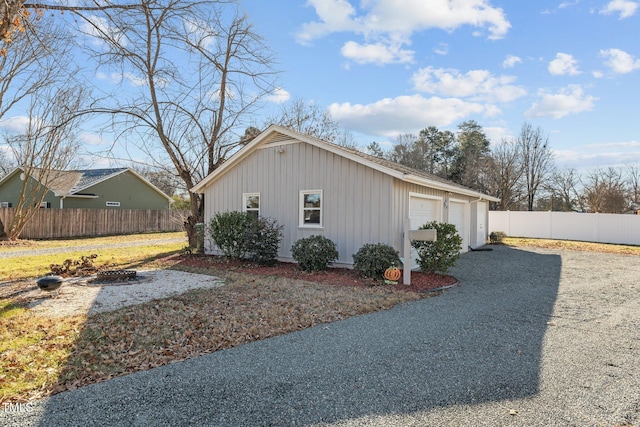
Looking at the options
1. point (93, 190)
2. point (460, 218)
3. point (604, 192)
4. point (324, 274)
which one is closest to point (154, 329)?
point (324, 274)

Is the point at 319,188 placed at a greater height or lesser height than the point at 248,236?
greater

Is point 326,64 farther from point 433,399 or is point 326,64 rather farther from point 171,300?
point 433,399

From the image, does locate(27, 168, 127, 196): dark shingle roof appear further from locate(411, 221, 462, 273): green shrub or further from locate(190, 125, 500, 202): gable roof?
locate(411, 221, 462, 273): green shrub

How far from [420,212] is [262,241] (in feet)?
15.8

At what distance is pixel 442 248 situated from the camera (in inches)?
357

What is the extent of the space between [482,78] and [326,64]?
6.34 meters

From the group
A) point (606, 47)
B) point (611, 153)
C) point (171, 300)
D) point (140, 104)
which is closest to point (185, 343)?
point (171, 300)

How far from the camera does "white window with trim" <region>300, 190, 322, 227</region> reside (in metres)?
10.7

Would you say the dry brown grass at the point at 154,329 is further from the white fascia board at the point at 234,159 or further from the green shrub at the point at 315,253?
the white fascia board at the point at 234,159

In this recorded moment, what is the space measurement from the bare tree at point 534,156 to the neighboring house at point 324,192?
22.9m

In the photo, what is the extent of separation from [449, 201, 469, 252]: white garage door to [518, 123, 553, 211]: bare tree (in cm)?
2002

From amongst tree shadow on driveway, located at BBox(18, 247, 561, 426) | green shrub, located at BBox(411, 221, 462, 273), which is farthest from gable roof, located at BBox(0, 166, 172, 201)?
tree shadow on driveway, located at BBox(18, 247, 561, 426)

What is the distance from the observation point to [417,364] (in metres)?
3.88

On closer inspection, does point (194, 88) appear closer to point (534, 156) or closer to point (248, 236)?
point (248, 236)
